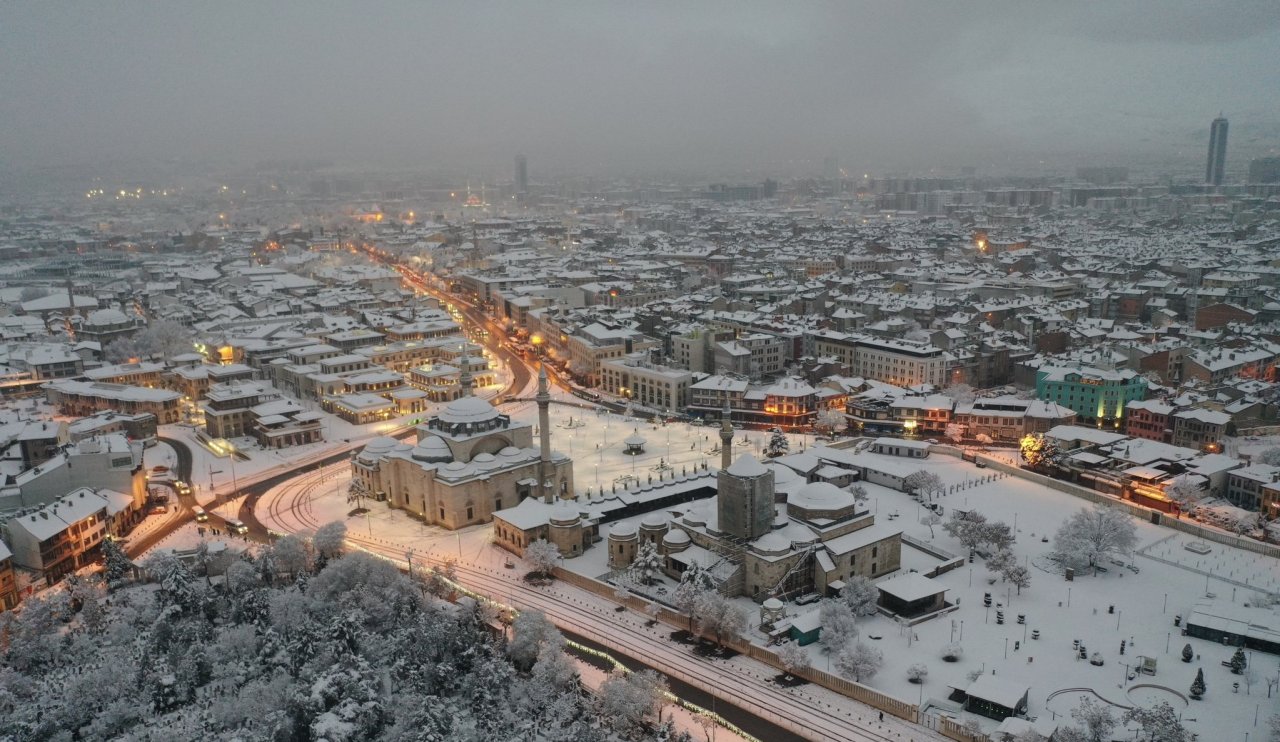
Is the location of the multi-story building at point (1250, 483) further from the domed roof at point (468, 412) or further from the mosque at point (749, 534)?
the domed roof at point (468, 412)

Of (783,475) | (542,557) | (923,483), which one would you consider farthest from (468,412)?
(923,483)

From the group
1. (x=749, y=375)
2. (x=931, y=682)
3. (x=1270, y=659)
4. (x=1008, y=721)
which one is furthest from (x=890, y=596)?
(x=749, y=375)

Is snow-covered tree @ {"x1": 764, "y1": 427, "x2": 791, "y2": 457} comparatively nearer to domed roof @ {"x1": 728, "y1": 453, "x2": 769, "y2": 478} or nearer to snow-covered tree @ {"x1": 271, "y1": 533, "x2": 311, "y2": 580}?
domed roof @ {"x1": 728, "y1": 453, "x2": 769, "y2": 478}

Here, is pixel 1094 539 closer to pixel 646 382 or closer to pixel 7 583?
pixel 646 382

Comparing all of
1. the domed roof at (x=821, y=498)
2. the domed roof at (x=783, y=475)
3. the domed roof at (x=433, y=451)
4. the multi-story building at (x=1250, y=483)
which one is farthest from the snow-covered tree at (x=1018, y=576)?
the domed roof at (x=433, y=451)

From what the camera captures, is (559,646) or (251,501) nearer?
(559,646)

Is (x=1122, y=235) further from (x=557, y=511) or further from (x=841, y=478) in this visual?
(x=557, y=511)
